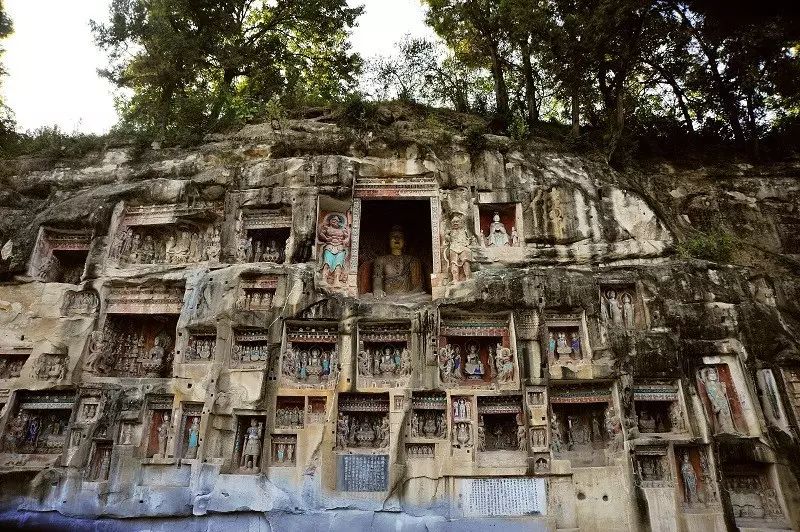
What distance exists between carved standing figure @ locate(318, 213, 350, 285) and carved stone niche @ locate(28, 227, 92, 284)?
550cm

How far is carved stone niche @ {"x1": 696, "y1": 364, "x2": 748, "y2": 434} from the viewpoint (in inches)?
388

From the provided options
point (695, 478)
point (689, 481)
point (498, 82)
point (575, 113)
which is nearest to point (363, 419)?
point (689, 481)

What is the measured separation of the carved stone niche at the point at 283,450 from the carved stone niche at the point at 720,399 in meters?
7.87

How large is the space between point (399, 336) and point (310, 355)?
6.19 ft

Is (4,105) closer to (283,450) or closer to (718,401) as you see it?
(283,450)

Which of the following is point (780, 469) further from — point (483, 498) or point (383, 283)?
point (383, 283)

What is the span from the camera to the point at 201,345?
11.1 m

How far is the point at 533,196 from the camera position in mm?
12273

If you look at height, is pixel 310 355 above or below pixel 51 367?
above

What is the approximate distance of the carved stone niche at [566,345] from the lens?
1031 centimetres

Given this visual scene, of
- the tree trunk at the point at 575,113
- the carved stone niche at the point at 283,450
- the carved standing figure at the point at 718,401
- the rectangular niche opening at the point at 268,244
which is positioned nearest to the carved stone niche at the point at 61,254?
the rectangular niche opening at the point at 268,244

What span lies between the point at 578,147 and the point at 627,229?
8.97ft

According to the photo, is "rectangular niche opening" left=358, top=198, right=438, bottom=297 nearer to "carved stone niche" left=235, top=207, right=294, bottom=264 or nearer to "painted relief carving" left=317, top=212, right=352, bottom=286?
"painted relief carving" left=317, top=212, right=352, bottom=286

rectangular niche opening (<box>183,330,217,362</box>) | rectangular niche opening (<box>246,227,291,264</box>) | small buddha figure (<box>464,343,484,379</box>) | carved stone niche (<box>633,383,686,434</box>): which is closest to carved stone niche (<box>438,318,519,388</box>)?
small buddha figure (<box>464,343,484,379</box>)
